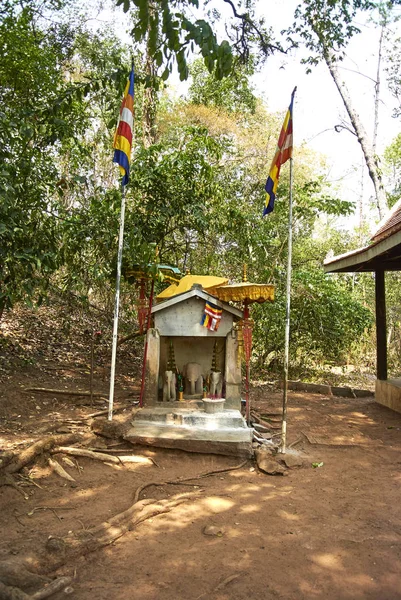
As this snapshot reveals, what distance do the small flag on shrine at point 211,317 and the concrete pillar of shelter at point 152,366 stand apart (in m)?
0.85

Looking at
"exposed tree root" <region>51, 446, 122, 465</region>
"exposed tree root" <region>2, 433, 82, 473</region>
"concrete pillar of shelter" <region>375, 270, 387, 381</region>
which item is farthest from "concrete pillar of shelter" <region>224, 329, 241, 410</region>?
"concrete pillar of shelter" <region>375, 270, 387, 381</region>

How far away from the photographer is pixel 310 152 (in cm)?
2103

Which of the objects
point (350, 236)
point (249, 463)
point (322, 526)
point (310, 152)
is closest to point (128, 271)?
point (249, 463)

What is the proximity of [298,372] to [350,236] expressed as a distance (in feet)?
23.5

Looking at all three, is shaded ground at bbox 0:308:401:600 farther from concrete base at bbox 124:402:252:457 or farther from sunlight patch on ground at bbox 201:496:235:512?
concrete base at bbox 124:402:252:457

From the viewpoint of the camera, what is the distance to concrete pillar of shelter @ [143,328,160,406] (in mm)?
8336

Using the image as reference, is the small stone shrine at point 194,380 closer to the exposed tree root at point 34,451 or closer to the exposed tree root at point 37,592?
the exposed tree root at point 34,451

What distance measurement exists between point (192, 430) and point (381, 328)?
231 inches

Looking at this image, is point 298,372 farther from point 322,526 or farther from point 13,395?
point 322,526

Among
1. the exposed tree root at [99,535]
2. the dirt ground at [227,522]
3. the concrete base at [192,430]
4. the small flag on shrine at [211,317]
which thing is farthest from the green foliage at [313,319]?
the exposed tree root at [99,535]

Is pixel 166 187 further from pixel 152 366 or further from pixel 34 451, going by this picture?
pixel 34 451

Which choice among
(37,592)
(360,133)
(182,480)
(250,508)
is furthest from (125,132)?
(360,133)

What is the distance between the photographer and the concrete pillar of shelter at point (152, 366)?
27.3 ft

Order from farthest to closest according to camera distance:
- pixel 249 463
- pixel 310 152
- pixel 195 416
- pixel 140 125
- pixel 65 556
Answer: pixel 310 152
pixel 140 125
pixel 195 416
pixel 249 463
pixel 65 556
